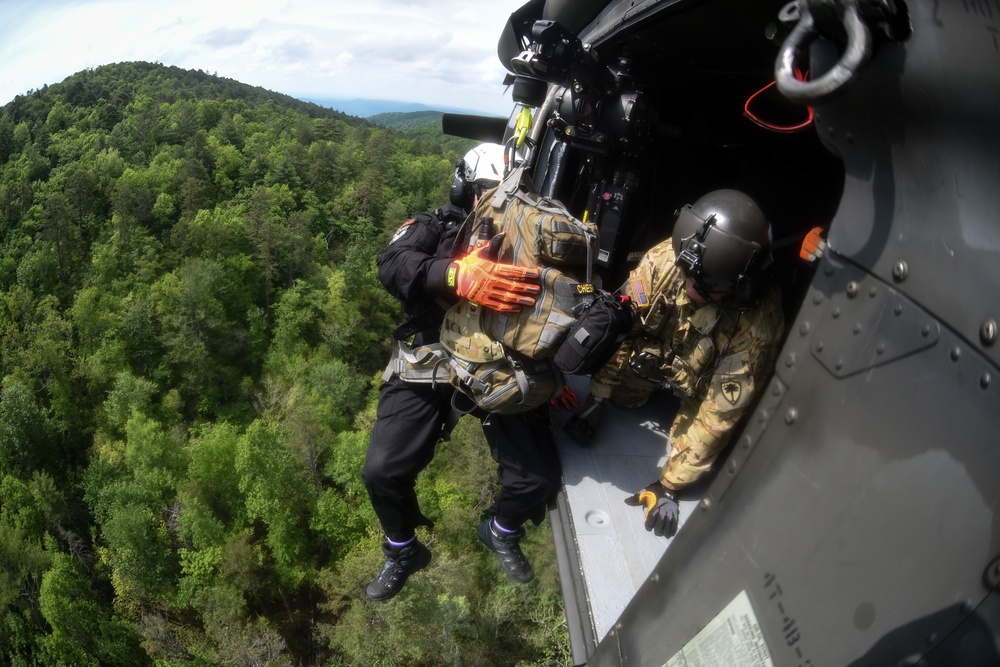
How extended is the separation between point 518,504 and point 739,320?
150cm

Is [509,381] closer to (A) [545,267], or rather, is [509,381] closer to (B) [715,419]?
(A) [545,267]

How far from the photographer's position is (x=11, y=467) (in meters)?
30.3

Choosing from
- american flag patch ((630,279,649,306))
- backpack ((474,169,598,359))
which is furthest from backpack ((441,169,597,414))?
american flag patch ((630,279,649,306))

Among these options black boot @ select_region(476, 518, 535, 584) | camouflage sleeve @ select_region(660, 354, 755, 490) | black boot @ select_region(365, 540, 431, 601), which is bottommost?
black boot @ select_region(365, 540, 431, 601)

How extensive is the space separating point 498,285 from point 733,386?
115cm

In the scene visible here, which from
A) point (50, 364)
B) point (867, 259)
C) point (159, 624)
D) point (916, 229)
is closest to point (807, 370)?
point (867, 259)

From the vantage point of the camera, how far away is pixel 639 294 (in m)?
Answer: 3.33

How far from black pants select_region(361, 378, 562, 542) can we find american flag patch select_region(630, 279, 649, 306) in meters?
0.83

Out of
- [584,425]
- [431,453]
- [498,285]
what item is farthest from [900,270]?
[431,453]

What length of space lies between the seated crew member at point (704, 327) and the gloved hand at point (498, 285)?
67 cm

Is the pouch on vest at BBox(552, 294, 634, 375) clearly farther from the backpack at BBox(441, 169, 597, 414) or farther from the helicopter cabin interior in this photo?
the helicopter cabin interior

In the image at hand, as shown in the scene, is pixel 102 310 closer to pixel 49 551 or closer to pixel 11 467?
pixel 11 467

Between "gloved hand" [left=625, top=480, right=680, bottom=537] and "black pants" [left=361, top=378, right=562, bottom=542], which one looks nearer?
"gloved hand" [left=625, top=480, right=680, bottom=537]

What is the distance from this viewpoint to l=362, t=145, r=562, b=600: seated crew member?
11.2ft
